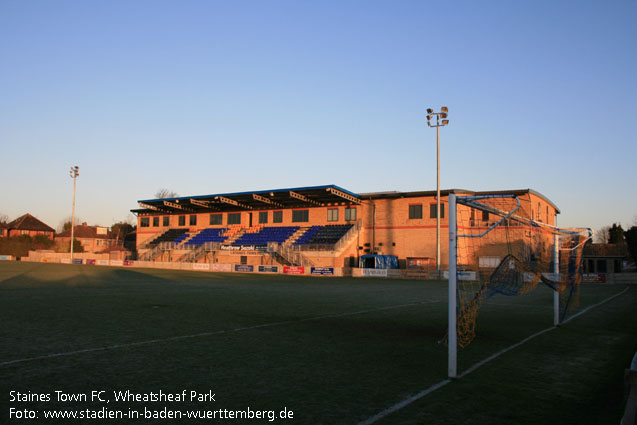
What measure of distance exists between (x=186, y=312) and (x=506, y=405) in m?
11.8

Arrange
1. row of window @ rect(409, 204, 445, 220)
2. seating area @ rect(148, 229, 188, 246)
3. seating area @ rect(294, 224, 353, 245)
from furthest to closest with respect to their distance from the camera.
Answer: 1. seating area @ rect(148, 229, 188, 246)
2. seating area @ rect(294, 224, 353, 245)
3. row of window @ rect(409, 204, 445, 220)

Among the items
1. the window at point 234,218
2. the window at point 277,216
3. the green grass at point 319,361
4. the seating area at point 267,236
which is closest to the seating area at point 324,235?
the seating area at point 267,236

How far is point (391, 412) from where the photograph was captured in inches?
227

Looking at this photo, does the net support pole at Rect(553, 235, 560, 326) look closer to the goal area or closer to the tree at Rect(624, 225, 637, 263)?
the goal area

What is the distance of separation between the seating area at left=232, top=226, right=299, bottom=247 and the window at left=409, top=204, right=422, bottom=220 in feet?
48.3

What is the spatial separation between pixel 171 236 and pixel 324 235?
87.3 ft

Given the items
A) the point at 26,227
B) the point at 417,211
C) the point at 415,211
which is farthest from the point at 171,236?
the point at 26,227

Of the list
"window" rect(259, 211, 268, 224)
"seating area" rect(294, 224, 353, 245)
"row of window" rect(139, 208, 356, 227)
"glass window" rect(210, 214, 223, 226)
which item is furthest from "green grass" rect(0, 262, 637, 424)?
"glass window" rect(210, 214, 223, 226)

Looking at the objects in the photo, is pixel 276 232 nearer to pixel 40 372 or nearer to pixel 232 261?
pixel 232 261

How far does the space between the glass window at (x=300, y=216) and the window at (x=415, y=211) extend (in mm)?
13515

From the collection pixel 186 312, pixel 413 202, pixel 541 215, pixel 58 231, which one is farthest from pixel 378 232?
pixel 58 231

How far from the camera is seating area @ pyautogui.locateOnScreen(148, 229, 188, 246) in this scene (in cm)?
6616

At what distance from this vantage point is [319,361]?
8555 mm

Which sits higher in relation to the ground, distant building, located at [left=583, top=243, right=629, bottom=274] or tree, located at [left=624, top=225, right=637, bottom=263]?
tree, located at [left=624, top=225, right=637, bottom=263]
